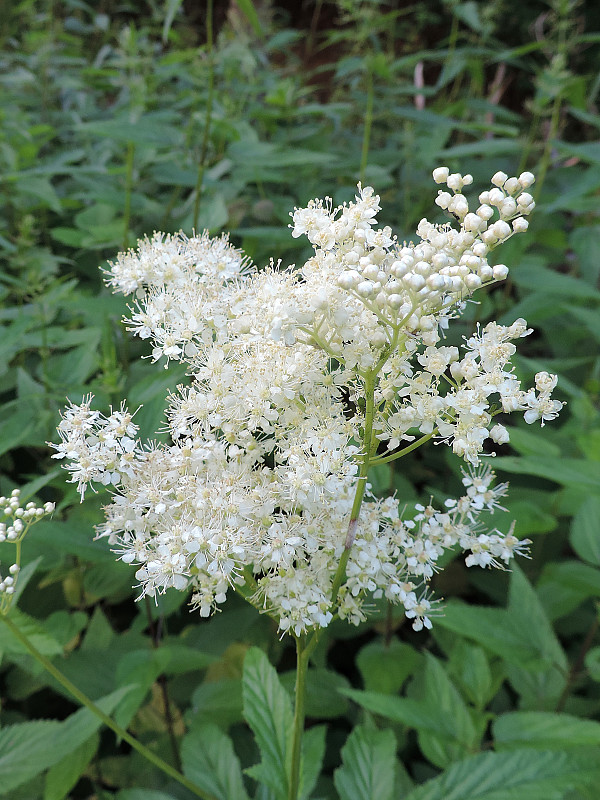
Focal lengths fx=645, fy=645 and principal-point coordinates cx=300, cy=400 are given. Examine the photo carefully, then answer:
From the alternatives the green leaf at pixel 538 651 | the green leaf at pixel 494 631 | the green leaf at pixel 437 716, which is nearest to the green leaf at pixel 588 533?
the green leaf at pixel 538 651

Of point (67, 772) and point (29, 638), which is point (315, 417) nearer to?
point (29, 638)

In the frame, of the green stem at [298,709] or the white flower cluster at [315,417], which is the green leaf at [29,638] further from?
the green stem at [298,709]

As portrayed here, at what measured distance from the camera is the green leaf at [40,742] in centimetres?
136

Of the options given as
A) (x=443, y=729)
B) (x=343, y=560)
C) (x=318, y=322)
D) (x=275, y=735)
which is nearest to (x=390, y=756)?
(x=443, y=729)

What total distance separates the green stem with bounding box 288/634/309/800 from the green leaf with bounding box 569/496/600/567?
1045 millimetres

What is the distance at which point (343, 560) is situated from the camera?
1032 mm

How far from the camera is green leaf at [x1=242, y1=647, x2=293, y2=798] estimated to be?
1.24 m

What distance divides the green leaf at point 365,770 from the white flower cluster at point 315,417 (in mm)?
542

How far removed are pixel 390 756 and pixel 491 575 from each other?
1.14m

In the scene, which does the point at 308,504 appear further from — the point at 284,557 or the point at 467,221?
the point at 467,221

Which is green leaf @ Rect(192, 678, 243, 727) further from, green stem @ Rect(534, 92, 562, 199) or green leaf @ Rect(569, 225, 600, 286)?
green stem @ Rect(534, 92, 562, 199)

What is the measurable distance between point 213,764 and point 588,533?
122 centimetres

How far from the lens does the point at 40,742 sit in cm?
142

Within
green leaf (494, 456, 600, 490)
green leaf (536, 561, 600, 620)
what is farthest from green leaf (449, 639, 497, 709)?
green leaf (494, 456, 600, 490)
